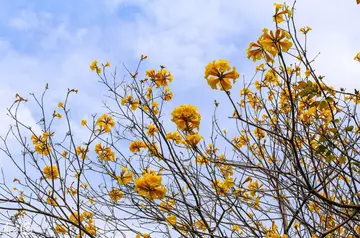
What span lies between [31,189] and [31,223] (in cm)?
61

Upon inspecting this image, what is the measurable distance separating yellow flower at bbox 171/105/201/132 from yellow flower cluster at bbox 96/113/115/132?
1.83 m

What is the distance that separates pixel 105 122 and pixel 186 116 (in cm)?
193

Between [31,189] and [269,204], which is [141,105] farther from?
[269,204]

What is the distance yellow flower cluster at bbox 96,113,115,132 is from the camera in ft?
13.5

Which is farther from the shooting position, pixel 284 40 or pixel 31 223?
pixel 31 223

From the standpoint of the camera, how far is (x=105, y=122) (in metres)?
4.17

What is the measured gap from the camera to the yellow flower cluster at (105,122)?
4.12 metres

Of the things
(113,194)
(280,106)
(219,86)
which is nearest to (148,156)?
(113,194)

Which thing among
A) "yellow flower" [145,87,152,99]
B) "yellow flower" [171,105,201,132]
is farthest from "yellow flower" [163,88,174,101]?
"yellow flower" [171,105,201,132]

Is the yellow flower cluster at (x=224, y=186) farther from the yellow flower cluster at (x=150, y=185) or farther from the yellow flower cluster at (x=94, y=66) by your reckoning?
the yellow flower cluster at (x=94, y=66)

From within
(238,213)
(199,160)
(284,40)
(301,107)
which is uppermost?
(301,107)

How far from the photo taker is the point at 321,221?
423 cm

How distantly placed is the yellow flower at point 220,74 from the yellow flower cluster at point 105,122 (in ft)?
7.42

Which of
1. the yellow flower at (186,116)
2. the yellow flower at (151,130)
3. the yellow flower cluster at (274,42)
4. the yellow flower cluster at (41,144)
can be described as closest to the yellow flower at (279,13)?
the yellow flower cluster at (274,42)
